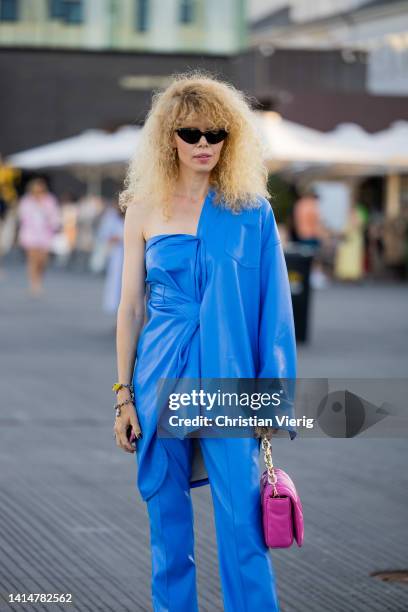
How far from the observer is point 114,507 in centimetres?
696

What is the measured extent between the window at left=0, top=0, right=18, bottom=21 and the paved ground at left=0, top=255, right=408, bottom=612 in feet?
125

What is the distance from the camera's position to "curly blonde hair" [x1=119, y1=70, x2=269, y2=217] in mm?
4113

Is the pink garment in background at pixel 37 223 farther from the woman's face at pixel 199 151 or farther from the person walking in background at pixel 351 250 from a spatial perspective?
the woman's face at pixel 199 151

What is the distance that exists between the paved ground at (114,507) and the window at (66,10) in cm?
3807

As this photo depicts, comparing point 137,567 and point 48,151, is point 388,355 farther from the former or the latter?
point 48,151

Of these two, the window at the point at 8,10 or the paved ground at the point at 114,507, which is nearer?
the paved ground at the point at 114,507

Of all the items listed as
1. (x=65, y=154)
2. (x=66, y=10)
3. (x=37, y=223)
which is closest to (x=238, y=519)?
(x=37, y=223)

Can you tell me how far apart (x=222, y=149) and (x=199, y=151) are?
10 centimetres

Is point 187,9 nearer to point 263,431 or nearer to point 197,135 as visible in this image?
point 197,135

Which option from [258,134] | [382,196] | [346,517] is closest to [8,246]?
[382,196]

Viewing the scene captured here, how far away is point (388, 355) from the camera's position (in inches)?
571

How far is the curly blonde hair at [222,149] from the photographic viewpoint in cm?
411

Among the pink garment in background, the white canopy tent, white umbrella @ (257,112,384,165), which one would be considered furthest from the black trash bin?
white umbrella @ (257,112,384,165)

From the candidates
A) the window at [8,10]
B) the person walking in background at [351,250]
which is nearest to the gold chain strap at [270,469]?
the person walking in background at [351,250]
